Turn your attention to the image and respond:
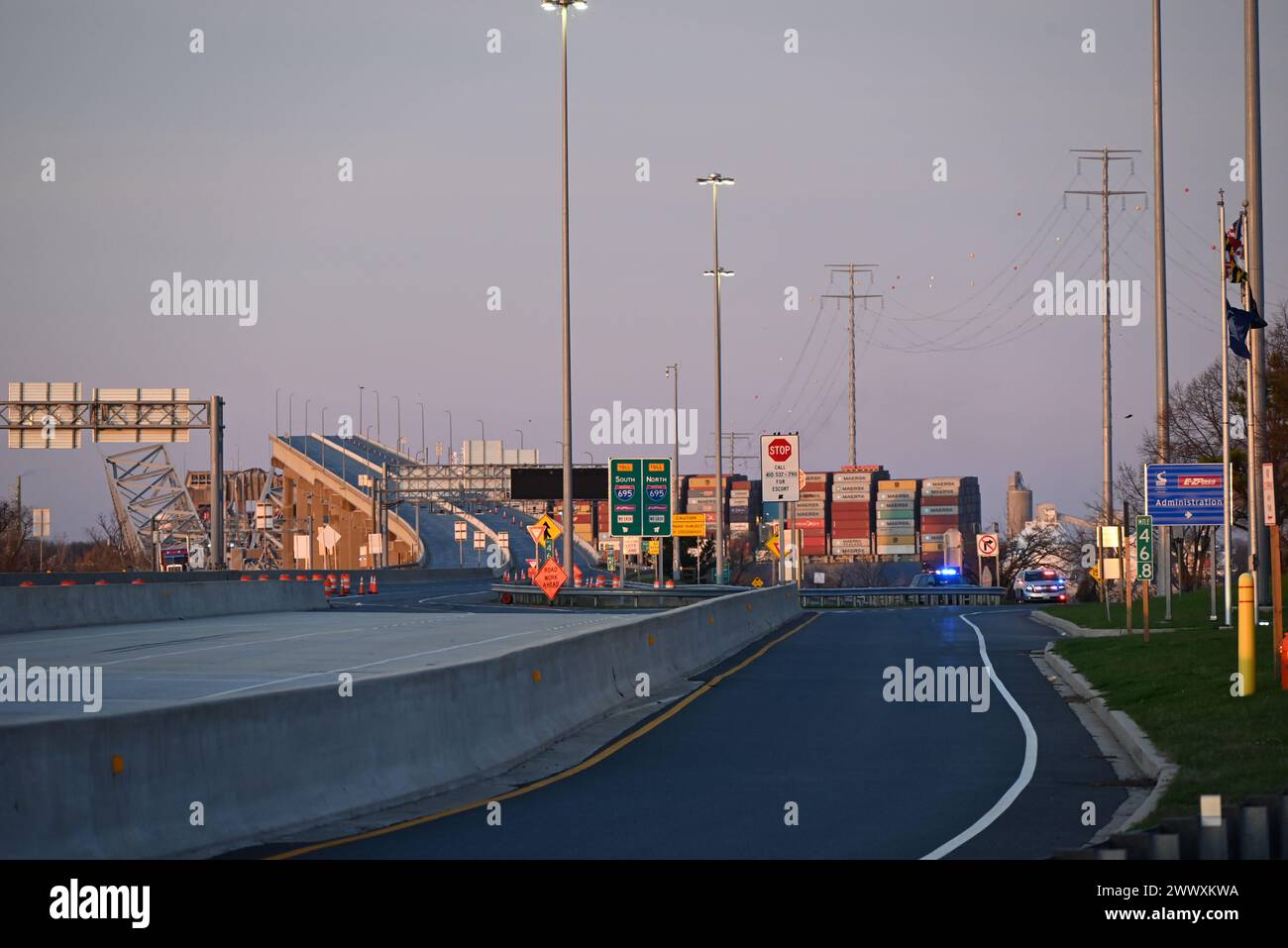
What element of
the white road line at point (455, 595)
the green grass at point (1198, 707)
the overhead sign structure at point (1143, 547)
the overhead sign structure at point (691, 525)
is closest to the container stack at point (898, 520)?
the overhead sign structure at point (691, 525)

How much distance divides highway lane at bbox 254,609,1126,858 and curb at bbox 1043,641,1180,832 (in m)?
0.34

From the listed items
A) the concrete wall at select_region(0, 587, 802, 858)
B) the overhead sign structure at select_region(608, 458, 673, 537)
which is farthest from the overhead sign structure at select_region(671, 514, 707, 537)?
the concrete wall at select_region(0, 587, 802, 858)

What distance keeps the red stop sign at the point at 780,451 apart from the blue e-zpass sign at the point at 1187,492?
1584cm

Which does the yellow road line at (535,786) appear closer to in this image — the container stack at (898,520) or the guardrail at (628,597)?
the guardrail at (628,597)

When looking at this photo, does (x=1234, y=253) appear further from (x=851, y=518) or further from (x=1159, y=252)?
(x=851, y=518)

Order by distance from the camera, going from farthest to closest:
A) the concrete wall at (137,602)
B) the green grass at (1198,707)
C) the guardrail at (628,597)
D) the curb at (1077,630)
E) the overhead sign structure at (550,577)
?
the guardrail at (628,597), the overhead sign structure at (550,577), the concrete wall at (137,602), the curb at (1077,630), the green grass at (1198,707)

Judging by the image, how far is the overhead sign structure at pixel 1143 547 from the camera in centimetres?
3316

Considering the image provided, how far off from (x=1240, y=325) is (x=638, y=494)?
2415cm

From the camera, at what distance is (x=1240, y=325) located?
30766 millimetres

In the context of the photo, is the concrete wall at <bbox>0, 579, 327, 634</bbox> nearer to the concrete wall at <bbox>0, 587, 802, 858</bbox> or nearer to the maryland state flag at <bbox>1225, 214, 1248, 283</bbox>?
the concrete wall at <bbox>0, 587, 802, 858</bbox>

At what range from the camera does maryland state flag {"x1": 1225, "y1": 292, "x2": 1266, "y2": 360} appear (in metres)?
30.7

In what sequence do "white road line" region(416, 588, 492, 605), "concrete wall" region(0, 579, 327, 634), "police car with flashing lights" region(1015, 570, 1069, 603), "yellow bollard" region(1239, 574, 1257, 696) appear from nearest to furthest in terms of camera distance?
"yellow bollard" region(1239, 574, 1257, 696)
"concrete wall" region(0, 579, 327, 634)
"white road line" region(416, 588, 492, 605)
"police car with flashing lights" region(1015, 570, 1069, 603)

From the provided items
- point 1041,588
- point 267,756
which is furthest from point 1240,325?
point 1041,588
